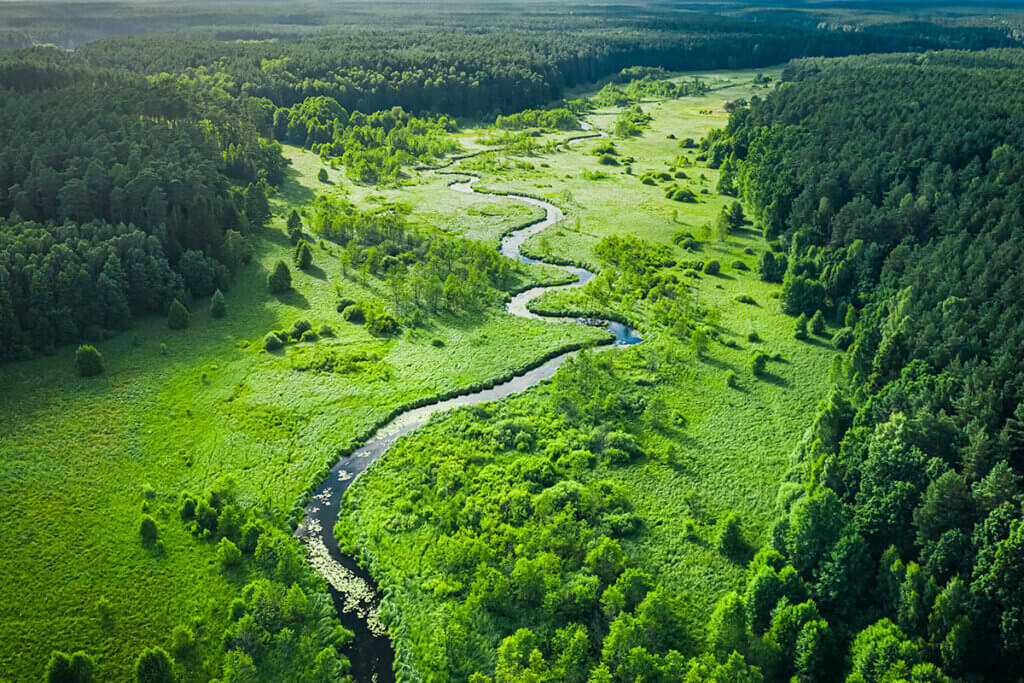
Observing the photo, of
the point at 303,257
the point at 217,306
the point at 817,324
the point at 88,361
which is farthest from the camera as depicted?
the point at 303,257

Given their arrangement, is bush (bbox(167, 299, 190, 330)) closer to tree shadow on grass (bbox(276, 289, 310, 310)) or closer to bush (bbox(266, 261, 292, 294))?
tree shadow on grass (bbox(276, 289, 310, 310))

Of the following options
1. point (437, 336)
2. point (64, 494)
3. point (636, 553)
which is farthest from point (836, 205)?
point (64, 494)

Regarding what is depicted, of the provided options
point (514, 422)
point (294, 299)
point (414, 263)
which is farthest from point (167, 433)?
point (414, 263)

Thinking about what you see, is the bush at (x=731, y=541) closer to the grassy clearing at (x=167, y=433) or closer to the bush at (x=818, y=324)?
the grassy clearing at (x=167, y=433)

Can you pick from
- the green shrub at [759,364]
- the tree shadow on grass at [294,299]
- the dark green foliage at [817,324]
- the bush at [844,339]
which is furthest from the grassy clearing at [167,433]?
the bush at [844,339]

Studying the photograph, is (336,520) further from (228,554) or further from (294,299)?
(294,299)

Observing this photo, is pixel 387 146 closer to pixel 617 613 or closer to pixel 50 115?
pixel 50 115
